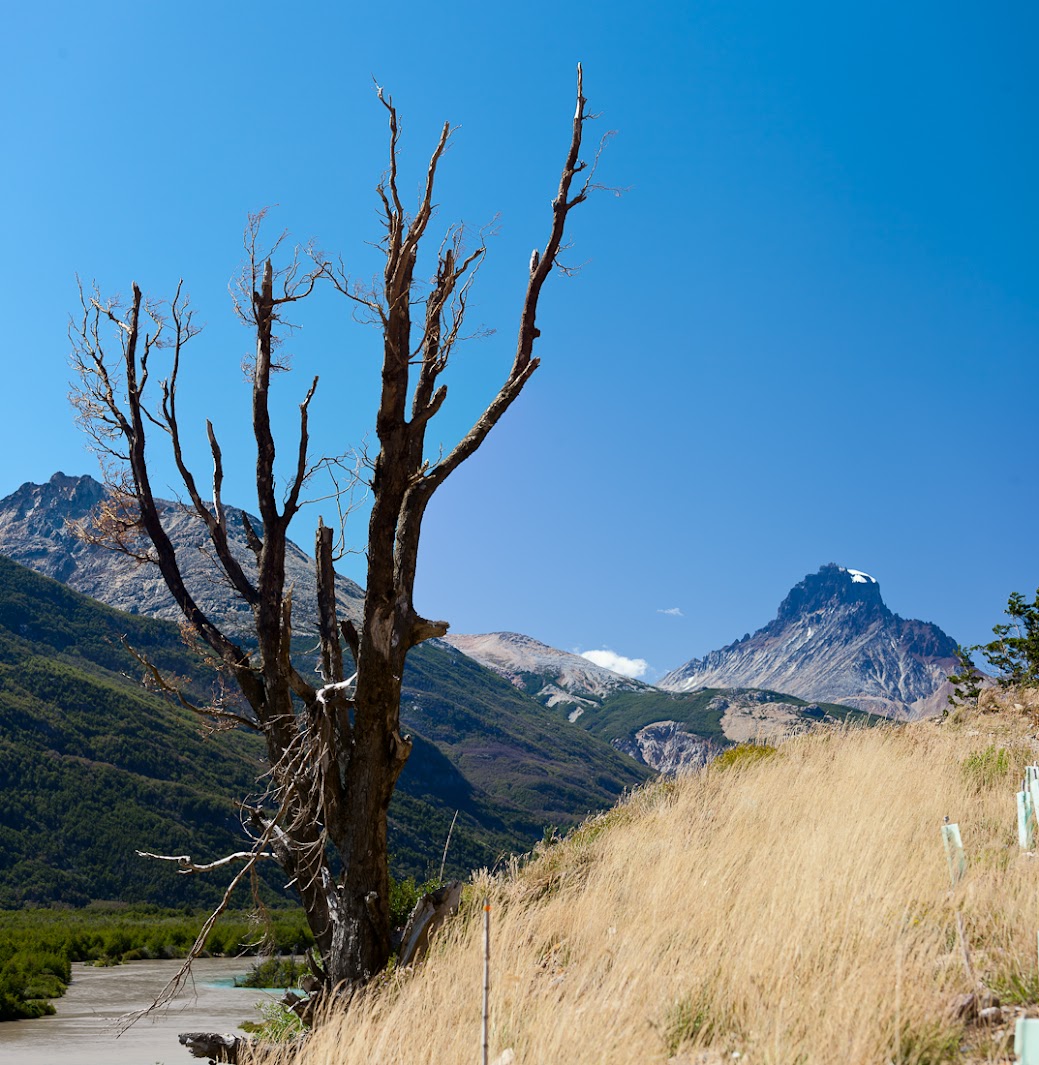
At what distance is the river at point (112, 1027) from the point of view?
2555cm

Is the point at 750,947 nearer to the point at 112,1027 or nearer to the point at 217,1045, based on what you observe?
the point at 217,1045

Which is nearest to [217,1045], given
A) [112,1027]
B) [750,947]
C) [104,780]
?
[750,947]

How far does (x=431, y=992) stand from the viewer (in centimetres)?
536

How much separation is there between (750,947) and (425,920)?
3156 mm

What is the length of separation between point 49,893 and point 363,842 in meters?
98.2

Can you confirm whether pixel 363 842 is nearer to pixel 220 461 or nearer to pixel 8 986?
pixel 220 461

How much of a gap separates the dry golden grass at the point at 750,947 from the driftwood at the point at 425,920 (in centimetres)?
18

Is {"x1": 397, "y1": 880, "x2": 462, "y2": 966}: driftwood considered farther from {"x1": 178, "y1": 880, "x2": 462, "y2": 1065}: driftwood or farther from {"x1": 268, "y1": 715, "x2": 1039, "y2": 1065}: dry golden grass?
{"x1": 268, "y1": 715, "x2": 1039, "y2": 1065}: dry golden grass

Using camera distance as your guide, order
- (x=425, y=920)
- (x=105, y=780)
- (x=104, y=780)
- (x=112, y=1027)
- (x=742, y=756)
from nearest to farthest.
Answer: (x=425, y=920)
(x=742, y=756)
(x=112, y=1027)
(x=104, y=780)
(x=105, y=780)

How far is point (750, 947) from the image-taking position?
452 cm

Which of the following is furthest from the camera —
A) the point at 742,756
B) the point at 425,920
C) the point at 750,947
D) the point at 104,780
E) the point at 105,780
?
the point at 105,780

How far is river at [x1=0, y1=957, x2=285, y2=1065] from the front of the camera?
2555 centimetres

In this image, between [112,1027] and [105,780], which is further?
[105,780]

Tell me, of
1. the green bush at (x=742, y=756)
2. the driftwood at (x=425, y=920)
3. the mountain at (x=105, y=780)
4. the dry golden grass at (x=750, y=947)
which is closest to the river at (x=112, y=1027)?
the green bush at (x=742, y=756)
